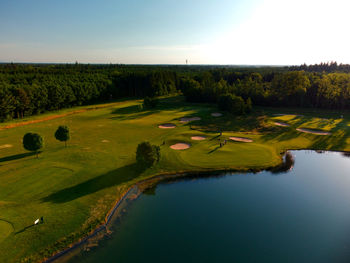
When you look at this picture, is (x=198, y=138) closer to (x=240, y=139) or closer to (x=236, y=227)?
(x=240, y=139)

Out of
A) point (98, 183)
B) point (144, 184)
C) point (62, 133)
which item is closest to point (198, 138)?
point (144, 184)

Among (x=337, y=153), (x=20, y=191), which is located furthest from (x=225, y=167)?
(x=20, y=191)

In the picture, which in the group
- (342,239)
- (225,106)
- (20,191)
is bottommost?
(342,239)

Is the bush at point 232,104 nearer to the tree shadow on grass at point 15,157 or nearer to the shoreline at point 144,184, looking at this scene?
the shoreline at point 144,184

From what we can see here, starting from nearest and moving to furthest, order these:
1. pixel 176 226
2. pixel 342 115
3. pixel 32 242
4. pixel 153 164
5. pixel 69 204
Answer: pixel 32 242 → pixel 176 226 → pixel 69 204 → pixel 153 164 → pixel 342 115

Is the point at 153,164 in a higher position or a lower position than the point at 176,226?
higher

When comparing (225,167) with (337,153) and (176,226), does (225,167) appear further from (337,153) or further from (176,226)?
(337,153)

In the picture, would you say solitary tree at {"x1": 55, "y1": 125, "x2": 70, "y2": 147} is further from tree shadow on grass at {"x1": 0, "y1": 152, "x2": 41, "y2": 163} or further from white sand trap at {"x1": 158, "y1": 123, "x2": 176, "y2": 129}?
white sand trap at {"x1": 158, "y1": 123, "x2": 176, "y2": 129}
